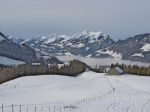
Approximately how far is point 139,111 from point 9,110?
661 inches

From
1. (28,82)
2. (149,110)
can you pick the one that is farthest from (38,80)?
(149,110)

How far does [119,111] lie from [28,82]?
344 ft

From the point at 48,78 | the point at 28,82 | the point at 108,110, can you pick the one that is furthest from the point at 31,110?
the point at 48,78

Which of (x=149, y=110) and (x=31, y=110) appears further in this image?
(x=149, y=110)

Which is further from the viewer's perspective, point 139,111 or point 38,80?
point 38,80

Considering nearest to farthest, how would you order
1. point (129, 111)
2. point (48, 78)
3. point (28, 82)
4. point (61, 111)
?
1. point (61, 111)
2. point (129, 111)
3. point (28, 82)
4. point (48, 78)

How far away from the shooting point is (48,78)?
180000 millimetres

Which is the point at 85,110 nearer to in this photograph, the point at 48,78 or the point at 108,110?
the point at 108,110

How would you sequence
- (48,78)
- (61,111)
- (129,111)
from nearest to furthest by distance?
(61,111)
(129,111)
(48,78)

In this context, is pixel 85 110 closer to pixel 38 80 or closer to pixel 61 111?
pixel 61 111

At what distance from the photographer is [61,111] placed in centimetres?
5653

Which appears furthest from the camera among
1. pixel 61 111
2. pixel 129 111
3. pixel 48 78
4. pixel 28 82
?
pixel 48 78

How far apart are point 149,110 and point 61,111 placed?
12989 mm

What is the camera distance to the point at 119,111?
59.4 m
